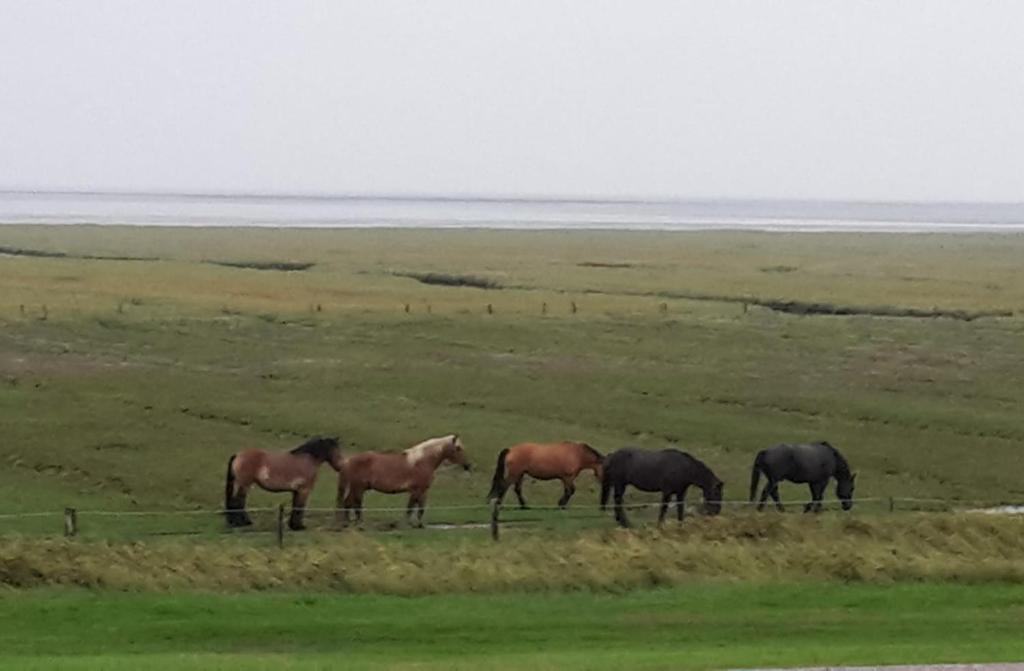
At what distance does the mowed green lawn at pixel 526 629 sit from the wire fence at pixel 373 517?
4.00 m

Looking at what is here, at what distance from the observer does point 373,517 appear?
25.9 meters

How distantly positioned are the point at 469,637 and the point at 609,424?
19.2 m

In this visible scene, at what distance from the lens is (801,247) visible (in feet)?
409

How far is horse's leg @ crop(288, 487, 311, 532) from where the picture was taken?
958 inches

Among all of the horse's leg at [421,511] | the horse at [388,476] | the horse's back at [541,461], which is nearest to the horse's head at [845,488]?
the horse's back at [541,461]

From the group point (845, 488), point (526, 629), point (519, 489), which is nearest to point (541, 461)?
point (519, 489)

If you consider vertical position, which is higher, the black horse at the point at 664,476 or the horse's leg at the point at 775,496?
the black horse at the point at 664,476

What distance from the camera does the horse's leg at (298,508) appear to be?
79.9ft

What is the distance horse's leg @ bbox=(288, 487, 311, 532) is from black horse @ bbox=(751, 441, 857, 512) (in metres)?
7.58

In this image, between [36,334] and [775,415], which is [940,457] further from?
[36,334]

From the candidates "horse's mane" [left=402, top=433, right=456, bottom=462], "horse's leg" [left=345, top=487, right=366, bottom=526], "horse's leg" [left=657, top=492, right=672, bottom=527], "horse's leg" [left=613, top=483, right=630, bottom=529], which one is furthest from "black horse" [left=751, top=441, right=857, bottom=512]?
"horse's leg" [left=345, top=487, right=366, bottom=526]

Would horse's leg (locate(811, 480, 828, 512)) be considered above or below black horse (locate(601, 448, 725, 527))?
below

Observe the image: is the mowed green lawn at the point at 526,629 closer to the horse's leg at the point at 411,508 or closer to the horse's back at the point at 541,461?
the horse's leg at the point at 411,508

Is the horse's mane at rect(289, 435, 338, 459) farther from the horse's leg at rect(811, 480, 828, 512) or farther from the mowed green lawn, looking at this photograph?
the horse's leg at rect(811, 480, 828, 512)
